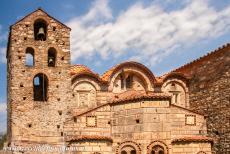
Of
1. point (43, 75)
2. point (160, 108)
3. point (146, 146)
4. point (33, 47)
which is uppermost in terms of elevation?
point (33, 47)

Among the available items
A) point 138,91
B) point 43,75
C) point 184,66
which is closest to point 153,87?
point 138,91

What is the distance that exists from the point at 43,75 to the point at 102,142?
4.59m

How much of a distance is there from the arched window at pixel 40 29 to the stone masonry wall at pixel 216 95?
8.29 metres

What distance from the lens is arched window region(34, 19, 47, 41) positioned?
20898 mm

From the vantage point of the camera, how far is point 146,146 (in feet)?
60.7

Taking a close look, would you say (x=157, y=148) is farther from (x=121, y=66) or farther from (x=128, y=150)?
(x=121, y=66)

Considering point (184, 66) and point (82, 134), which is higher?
point (184, 66)

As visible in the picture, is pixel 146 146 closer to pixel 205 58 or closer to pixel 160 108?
pixel 160 108

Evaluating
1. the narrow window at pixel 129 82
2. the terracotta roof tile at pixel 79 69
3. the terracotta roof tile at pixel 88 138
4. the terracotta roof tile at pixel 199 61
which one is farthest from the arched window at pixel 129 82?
the terracotta roof tile at pixel 88 138

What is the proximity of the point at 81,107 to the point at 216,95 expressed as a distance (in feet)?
21.9

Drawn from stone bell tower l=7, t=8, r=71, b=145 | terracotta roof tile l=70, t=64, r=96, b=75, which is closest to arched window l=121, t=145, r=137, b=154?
stone bell tower l=7, t=8, r=71, b=145

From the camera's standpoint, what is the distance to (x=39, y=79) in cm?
2127

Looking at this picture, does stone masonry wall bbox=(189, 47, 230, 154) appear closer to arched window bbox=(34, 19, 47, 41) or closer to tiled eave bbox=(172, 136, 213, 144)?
tiled eave bbox=(172, 136, 213, 144)

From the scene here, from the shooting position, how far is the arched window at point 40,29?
68.6 ft
